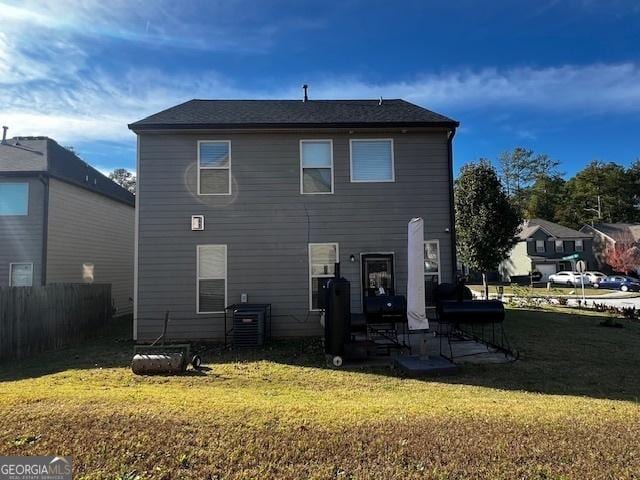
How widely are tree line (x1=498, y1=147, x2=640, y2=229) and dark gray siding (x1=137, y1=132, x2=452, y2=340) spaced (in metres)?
47.2

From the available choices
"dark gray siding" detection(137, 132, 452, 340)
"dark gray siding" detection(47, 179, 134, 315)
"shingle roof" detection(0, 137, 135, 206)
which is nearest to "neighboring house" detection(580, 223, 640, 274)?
"dark gray siding" detection(137, 132, 452, 340)

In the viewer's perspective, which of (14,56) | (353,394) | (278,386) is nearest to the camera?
(353,394)

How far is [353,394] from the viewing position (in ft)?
18.1

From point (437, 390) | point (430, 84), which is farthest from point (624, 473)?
point (430, 84)

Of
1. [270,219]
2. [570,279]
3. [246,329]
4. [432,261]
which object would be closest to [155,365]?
[246,329]

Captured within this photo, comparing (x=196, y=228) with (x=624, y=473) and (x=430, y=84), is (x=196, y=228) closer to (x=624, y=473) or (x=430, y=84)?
(x=430, y=84)

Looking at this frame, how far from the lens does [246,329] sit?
900 cm

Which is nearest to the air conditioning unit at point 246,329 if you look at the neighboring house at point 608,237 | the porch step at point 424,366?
the porch step at point 424,366

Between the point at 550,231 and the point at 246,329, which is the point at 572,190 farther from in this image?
the point at 246,329

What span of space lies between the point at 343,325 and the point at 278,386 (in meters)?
1.94

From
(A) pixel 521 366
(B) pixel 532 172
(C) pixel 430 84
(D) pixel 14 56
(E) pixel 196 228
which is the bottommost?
(A) pixel 521 366

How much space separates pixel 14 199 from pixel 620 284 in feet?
125

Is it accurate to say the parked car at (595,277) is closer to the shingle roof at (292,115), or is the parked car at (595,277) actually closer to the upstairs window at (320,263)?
the shingle roof at (292,115)

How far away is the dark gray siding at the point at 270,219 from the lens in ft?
32.7
